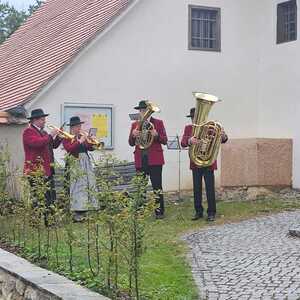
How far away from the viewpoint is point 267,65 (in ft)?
51.7

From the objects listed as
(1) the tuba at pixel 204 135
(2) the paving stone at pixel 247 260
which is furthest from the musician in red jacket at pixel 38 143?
(2) the paving stone at pixel 247 260

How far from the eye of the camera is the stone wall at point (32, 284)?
18.8 ft

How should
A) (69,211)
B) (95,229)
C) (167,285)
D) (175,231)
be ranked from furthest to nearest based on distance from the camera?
1. (175,231)
2. (69,211)
3. (167,285)
4. (95,229)

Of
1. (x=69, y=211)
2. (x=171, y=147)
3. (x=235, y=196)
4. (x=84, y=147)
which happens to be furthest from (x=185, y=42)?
(x=69, y=211)

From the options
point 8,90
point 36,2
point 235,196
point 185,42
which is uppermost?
point 36,2

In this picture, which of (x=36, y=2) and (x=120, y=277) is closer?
(x=120, y=277)

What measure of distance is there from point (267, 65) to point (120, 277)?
9.94 metres

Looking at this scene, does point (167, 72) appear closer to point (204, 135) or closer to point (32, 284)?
point (204, 135)

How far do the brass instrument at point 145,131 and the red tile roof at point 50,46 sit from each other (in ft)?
8.86

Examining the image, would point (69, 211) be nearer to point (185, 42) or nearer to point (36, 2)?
point (185, 42)

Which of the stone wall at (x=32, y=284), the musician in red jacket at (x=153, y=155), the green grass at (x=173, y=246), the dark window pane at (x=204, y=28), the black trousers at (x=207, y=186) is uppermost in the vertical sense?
the dark window pane at (x=204, y=28)

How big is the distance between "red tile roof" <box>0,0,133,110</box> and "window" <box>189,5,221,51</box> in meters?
1.67

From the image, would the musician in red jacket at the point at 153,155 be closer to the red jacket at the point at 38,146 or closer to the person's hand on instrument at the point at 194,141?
the person's hand on instrument at the point at 194,141

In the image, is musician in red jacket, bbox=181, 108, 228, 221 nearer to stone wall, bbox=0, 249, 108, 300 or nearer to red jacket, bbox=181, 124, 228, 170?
red jacket, bbox=181, 124, 228, 170
